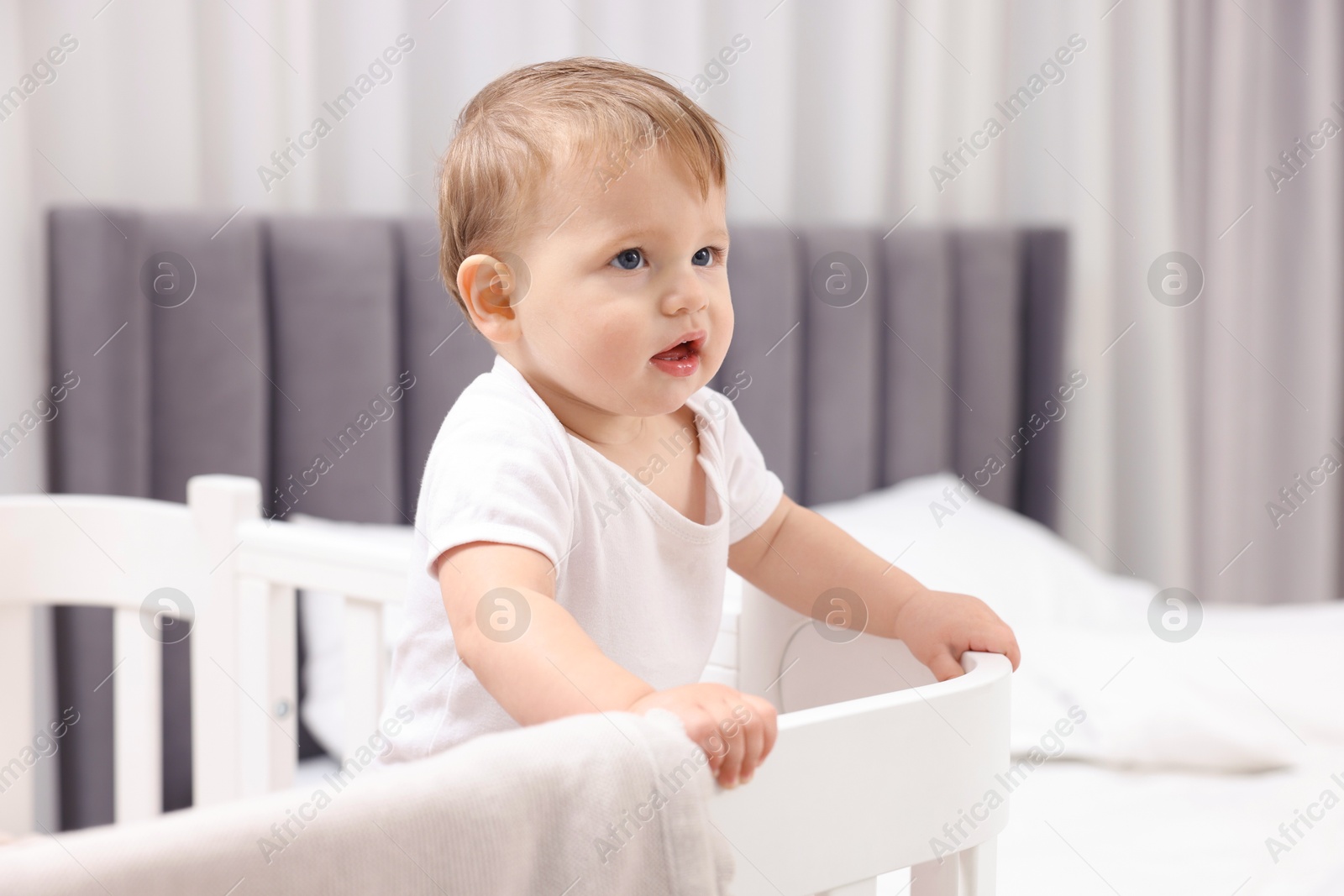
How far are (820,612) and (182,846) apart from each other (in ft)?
1.48

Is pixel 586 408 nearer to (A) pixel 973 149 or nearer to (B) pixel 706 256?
(B) pixel 706 256

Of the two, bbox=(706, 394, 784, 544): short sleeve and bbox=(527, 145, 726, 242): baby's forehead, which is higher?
bbox=(527, 145, 726, 242): baby's forehead

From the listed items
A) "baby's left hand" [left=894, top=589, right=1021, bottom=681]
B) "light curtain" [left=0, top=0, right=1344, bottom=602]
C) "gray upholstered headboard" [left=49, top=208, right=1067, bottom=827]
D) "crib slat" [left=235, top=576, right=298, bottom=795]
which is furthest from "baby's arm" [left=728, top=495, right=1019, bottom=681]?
"light curtain" [left=0, top=0, right=1344, bottom=602]

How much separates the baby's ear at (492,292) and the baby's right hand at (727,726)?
0.29 meters

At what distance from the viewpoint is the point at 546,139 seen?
62cm

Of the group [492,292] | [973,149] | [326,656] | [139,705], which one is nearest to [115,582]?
[139,705]

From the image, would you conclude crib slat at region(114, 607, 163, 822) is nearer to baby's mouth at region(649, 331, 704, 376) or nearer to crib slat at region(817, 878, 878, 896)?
baby's mouth at region(649, 331, 704, 376)

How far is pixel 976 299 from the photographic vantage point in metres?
1.83

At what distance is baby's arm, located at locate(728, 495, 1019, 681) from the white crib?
17mm

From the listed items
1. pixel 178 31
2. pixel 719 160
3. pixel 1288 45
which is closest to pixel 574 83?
pixel 719 160

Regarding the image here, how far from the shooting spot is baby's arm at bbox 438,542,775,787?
0.43 metres

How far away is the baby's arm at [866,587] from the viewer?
0.62 metres

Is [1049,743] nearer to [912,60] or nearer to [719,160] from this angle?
[719,160]

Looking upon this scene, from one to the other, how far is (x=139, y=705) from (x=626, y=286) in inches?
28.2
